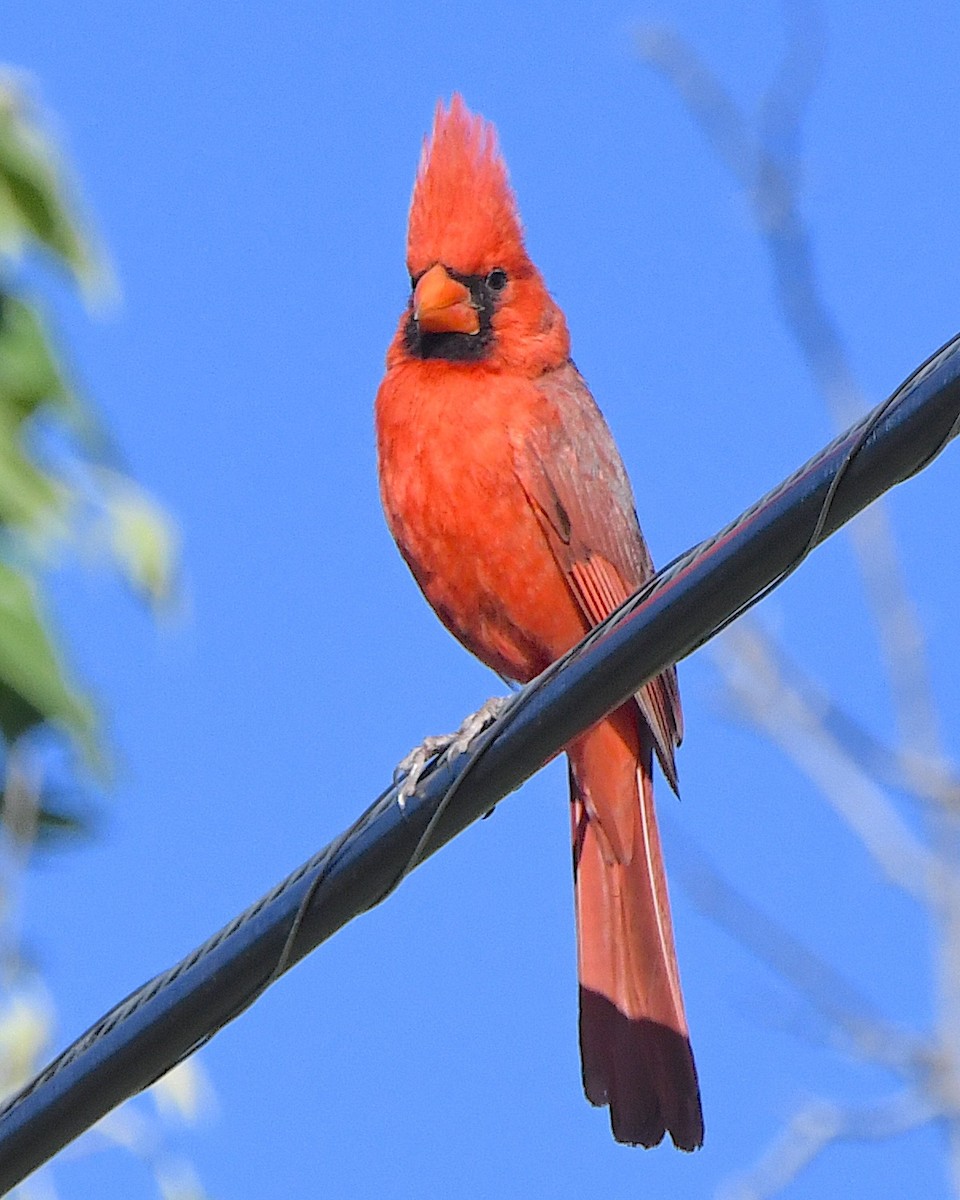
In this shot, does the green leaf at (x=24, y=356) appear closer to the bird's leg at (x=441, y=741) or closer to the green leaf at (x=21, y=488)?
the green leaf at (x=21, y=488)

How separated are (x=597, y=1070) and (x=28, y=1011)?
936mm

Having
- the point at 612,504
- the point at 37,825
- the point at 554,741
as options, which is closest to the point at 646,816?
the point at 612,504

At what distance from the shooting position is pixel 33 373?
340 centimetres

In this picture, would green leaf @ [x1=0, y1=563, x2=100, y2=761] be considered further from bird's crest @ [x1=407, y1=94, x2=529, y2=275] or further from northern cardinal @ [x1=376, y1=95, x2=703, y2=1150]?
bird's crest @ [x1=407, y1=94, x2=529, y2=275]

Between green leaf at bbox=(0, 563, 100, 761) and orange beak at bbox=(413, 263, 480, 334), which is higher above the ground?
orange beak at bbox=(413, 263, 480, 334)

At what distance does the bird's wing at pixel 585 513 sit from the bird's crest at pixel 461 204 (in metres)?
0.28

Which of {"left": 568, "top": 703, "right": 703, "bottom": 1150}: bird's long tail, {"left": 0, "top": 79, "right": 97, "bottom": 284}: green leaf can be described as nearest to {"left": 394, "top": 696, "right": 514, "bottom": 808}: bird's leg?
{"left": 568, "top": 703, "right": 703, "bottom": 1150}: bird's long tail

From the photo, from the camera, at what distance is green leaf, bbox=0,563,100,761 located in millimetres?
3174

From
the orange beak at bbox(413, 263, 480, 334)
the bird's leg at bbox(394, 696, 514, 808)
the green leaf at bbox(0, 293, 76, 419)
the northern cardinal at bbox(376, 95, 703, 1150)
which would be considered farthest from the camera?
the orange beak at bbox(413, 263, 480, 334)

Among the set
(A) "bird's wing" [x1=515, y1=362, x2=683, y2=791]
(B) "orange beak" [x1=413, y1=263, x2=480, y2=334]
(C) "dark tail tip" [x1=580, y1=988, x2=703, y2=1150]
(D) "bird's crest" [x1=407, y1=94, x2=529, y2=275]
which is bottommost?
(C) "dark tail tip" [x1=580, y1=988, x2=703, y2=1150]

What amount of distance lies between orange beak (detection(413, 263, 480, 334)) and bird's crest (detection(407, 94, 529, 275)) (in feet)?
0.22

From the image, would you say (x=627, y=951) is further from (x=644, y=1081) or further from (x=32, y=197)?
(x=32, y=197)

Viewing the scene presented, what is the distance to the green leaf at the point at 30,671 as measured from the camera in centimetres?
317

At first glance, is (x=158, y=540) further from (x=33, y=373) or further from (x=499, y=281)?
(x=499, y=281)
